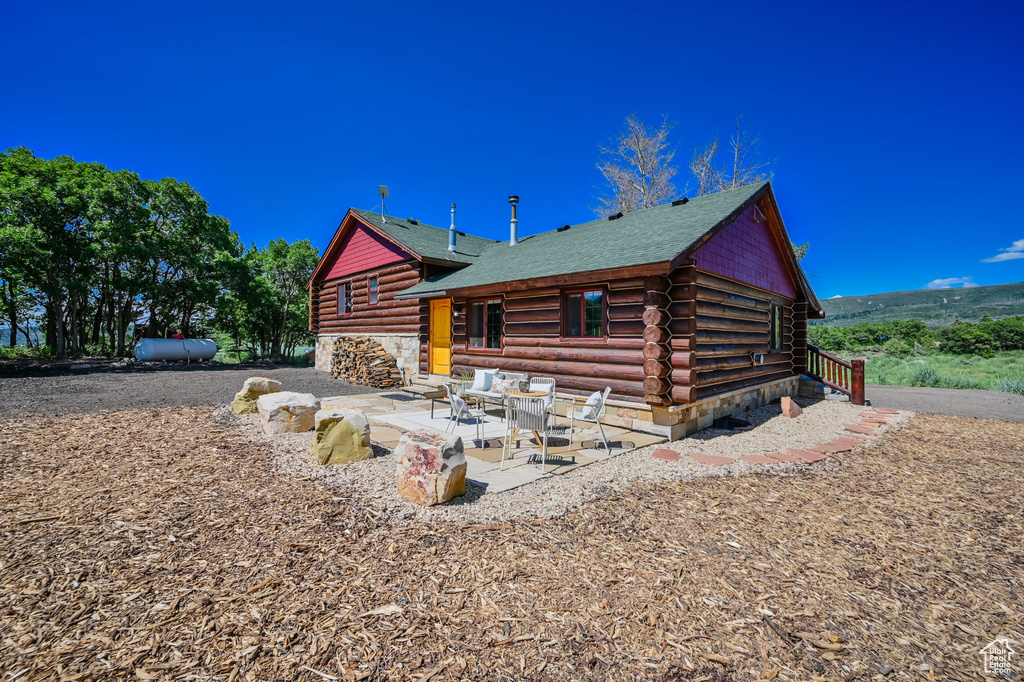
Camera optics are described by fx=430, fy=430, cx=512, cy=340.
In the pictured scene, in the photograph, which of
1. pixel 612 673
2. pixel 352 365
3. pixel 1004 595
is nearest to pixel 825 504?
pixel 1004 595

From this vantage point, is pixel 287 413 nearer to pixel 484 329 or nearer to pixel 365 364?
pixel 484 329

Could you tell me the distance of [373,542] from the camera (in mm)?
3656

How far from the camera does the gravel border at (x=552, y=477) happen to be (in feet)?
14.3

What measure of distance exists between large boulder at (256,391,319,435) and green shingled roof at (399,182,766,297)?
4710 mm

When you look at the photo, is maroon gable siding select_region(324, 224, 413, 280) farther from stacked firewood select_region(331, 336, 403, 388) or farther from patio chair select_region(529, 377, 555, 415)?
patio chair select_region(529, 377, 555, 415)

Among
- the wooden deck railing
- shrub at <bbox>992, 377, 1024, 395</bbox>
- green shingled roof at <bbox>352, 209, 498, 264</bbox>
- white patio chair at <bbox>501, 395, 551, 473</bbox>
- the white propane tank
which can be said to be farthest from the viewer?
the white propane tank

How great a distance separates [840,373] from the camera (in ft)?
43.1

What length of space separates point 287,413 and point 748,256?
34.3ft

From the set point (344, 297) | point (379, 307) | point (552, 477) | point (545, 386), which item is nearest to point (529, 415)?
point (552, 477)

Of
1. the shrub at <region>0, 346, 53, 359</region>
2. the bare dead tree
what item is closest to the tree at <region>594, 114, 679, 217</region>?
the bare dead tree

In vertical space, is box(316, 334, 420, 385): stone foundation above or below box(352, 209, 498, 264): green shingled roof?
below

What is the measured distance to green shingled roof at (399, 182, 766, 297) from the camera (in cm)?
800

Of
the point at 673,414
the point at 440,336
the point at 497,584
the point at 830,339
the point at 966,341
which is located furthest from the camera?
the point at 830,339

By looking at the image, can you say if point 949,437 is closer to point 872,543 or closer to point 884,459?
point 884,459
